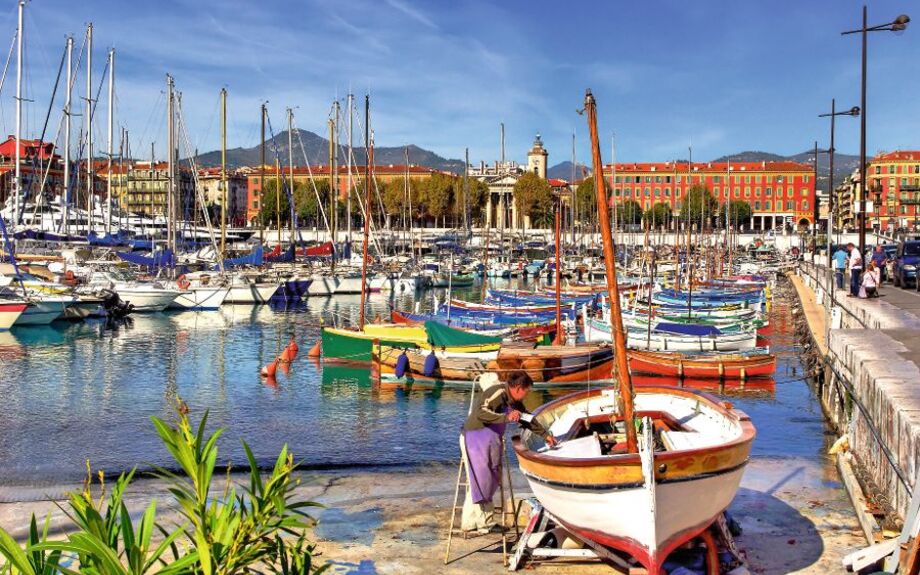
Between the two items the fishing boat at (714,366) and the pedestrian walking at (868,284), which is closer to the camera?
the pedestrian walking at (868,284)

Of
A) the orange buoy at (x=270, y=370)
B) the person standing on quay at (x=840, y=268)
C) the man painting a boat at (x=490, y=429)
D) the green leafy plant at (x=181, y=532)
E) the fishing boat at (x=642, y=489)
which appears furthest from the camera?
the person standing on quay at (x=840, y=268)

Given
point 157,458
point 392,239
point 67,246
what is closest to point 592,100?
point 157,458

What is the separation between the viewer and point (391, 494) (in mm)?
12922

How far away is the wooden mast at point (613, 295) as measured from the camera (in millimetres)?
9180

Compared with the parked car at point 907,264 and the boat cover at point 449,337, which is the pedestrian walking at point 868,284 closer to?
the parked car at point 907,264

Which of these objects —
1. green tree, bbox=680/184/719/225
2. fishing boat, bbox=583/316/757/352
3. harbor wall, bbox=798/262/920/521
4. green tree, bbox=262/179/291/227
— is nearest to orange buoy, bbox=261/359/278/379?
fishing boat, bbox=583/316/757/352

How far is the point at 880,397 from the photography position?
11195mm

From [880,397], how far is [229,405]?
1616 centimetres

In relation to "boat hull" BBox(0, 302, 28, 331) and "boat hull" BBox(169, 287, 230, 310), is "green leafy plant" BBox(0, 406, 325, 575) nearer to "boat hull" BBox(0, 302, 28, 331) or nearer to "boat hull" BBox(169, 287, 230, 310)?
"boat hull" BBox(0, 302, 28, 331)

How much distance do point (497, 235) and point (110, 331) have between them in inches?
2908

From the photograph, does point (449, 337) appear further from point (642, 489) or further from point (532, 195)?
point (532, 195)

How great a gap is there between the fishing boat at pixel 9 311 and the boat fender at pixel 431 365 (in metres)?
21.8

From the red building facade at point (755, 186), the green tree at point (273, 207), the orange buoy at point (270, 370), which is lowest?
the orange buoy at point (270, 370)

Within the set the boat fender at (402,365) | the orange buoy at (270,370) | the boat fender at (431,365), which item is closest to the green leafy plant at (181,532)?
the boat fender at (431,365)
